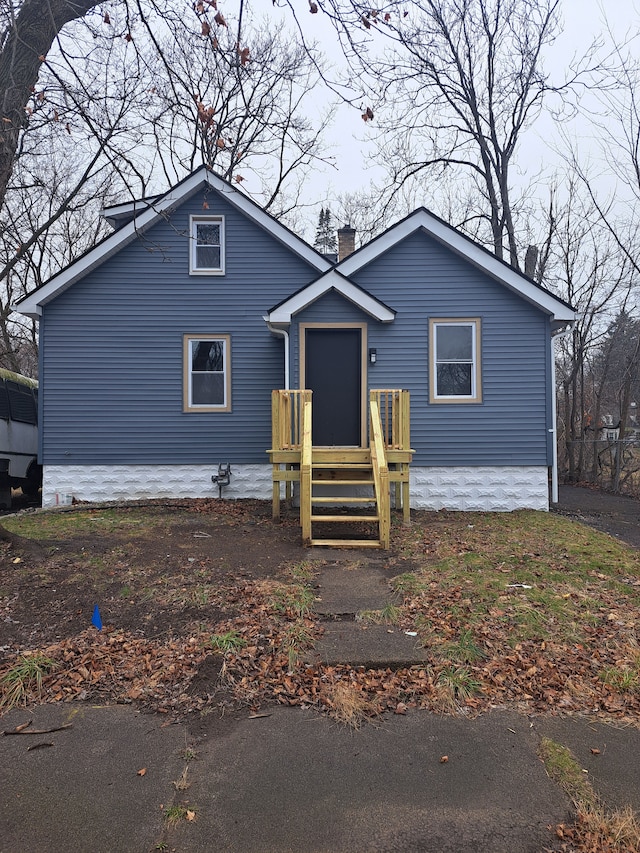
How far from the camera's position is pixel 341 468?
843 cm

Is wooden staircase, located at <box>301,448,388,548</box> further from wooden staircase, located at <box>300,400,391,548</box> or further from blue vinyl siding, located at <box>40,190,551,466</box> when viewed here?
blue vinyl siding, located at <box>40,190,551,466</box>

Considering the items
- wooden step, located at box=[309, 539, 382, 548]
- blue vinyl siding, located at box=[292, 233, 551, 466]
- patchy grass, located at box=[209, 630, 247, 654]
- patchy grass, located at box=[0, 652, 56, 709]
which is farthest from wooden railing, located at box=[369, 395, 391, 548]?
patchy grass, located at box=[0, 652, 56, 709]

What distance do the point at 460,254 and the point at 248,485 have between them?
19.8 feet

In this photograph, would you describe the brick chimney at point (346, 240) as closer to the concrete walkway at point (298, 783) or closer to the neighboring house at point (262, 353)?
the neighboring house at point (262, 353)

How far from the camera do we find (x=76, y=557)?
623 cm

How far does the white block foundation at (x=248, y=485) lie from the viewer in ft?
34.0

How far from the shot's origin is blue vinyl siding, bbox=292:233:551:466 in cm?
1030

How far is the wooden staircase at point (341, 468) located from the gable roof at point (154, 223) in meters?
3.45

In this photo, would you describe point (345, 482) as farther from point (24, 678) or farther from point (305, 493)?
point (24, 678)

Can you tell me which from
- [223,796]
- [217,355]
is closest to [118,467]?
[217,355]

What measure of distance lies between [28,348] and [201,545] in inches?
958

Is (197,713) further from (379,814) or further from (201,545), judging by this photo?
(201,545)

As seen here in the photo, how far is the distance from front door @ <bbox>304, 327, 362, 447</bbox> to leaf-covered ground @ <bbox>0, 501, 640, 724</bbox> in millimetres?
3184

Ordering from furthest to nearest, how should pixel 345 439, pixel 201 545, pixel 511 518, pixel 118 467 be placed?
pixel 118 467, pixel 345 439, pixel 511 518, pixel 201 545
